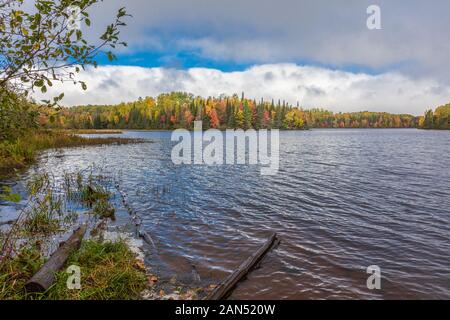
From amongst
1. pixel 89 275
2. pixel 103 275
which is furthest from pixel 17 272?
pixel 103 275

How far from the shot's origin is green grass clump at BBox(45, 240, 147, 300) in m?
6.29

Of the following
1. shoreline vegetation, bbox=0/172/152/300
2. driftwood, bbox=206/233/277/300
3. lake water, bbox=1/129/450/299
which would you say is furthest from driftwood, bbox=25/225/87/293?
driftwood, bbox=206/233/277/300

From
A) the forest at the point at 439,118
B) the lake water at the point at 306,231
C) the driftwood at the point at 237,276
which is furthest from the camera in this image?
the forest at the point at 439,118

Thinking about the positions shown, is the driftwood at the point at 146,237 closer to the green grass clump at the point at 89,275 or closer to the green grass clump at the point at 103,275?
the green grass clump at the point at 103,275

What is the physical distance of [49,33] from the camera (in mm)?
4391

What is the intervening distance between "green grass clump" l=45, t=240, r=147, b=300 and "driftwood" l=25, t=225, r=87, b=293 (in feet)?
0.52

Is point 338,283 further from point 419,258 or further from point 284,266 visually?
point 419,258

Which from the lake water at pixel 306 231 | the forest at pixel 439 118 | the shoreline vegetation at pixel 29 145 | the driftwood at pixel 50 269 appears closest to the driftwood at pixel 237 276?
the lake water at pixel 306 231

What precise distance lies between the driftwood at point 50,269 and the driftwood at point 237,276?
3.59m

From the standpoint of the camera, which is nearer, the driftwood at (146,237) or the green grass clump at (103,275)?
the green grass clump at (103,275)

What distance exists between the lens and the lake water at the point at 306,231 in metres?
8.12
